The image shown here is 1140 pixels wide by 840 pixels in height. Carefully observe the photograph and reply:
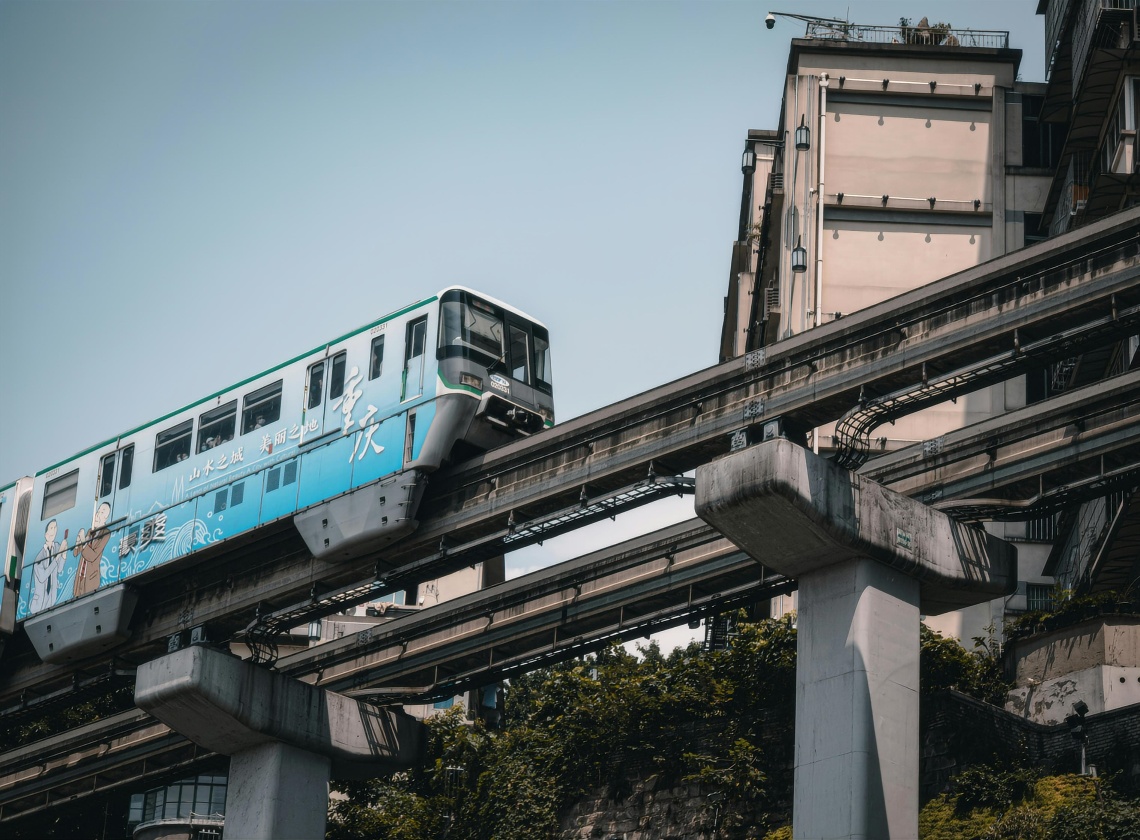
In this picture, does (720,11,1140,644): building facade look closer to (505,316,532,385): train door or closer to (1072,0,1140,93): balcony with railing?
(1072,0,1140,93): balcony with railing

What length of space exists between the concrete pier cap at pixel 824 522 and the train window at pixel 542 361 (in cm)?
719

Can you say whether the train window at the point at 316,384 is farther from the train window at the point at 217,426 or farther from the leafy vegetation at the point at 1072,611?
the leafy vegetation at the point at 1072,611

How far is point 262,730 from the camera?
32750mm

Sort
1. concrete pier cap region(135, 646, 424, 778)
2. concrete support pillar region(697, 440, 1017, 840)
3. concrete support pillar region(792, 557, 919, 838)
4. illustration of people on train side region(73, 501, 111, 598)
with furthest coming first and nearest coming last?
illustration of people on train side region(73, 501, 111, 598) → concrete pier cap region(135, 646, 424, 778) → concrete support pillar region(697, 440, 1017, 840) → concrete support pillar region(792, 557, 919, 838)

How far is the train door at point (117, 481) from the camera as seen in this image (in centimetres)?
3597

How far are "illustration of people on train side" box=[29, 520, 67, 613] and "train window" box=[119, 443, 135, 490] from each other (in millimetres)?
2550

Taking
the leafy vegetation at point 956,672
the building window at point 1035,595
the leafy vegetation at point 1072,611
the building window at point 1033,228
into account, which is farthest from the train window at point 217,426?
the building window at point 1033,228

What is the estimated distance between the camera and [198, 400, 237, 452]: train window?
33.7 m

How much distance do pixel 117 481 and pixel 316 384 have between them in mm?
6972

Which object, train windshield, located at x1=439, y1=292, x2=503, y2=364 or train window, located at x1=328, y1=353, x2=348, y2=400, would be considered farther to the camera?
train window, located at x1=328, y1=353, x2=348, y2=400

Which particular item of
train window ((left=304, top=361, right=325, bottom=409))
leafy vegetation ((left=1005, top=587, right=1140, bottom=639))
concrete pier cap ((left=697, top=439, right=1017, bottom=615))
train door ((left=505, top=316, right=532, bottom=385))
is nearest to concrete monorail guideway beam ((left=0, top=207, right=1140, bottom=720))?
train door ((left=505, top=316, right=532, bottom=385))

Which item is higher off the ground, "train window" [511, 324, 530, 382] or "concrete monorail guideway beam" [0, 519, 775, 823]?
"train window" [511, 324, 530, 382]

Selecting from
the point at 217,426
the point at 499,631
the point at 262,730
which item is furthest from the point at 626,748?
the point at 217,426

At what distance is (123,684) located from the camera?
125 ft
